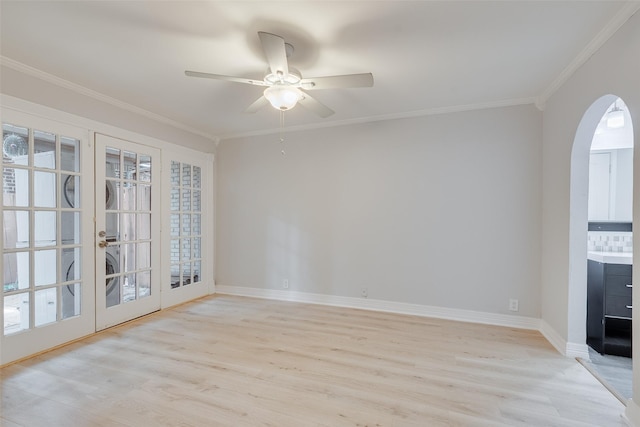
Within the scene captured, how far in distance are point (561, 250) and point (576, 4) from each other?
1.88 meters

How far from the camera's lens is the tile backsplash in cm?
288

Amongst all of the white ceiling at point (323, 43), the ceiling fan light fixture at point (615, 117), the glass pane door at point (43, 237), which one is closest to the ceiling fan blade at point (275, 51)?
the white ceiling at point (323, 43)

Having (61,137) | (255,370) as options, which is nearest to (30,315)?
(61,137)

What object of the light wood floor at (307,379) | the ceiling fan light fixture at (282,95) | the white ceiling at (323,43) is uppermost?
the white ceiling at (323,43)

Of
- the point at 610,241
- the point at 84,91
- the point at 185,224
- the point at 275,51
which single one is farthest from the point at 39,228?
the point at 610,241

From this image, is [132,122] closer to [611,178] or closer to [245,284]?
[245,284]

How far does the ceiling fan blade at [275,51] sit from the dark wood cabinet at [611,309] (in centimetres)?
314

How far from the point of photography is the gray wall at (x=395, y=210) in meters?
3.05

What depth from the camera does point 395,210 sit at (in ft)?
11.4

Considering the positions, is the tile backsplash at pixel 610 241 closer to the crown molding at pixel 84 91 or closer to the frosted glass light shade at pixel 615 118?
the frosted glass light shade at pixel 615 118

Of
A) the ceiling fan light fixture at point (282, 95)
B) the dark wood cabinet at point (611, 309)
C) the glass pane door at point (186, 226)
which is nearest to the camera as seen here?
the ceiling fan light fixture at point (282, 95)

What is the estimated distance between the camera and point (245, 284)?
4262 mm

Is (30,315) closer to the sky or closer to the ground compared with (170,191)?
closer to the ground

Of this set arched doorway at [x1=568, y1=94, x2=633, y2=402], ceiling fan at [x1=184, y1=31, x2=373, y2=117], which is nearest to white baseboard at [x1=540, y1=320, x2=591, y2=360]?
arched doorway at [x1=568, y1=94, x2=633, y2=402]
